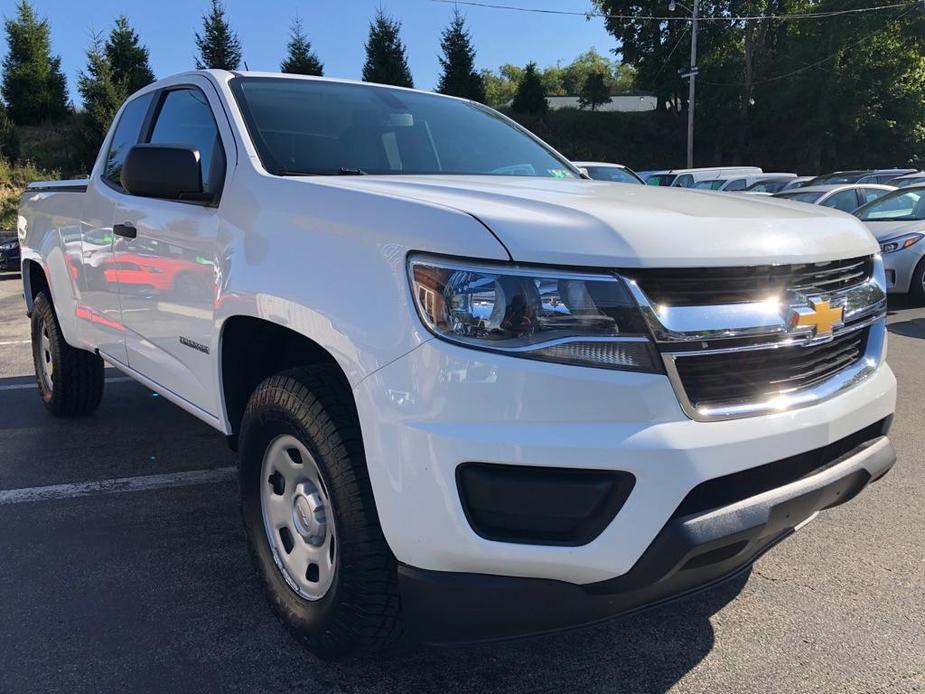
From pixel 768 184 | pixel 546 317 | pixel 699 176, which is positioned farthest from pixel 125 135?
pixel 699 176

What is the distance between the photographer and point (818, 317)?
199 centimetres

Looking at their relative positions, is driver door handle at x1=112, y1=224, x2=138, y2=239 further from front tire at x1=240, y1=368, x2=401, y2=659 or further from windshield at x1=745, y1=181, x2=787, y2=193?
windshield at x1=745, y1=181, x2=787, y2=193

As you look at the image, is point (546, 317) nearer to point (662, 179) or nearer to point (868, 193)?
point (868, 193)

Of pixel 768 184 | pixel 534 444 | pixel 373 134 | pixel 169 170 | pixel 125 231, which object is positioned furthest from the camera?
pixel 768 184

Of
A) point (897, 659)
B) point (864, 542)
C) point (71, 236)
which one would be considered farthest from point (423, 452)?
point (71, 236)

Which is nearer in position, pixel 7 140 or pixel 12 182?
pixel 12 182

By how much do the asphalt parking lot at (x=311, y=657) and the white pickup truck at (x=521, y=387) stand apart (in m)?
0.29

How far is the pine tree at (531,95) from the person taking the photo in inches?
1580

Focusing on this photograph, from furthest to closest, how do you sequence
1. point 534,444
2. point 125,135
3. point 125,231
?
point 125,135
point 125,231
point 534,444

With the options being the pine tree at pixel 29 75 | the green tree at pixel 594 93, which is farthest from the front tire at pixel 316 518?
the green tree at pixel 594 93

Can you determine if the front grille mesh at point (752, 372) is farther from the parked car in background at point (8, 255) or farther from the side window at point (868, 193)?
the parked car in background at point (8, 255)

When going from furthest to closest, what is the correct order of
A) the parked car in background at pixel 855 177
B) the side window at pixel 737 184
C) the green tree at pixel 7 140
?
the green tree at pixel 7 140 < the side window at pixel 737 184 < the parked car in background at pixel 855 177

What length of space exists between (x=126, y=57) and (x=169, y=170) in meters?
33.5

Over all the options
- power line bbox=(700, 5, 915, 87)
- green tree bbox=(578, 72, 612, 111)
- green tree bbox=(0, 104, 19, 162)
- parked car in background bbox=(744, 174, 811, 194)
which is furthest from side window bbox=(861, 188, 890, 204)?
green tree bbox=(578, 72, 612, 111)
